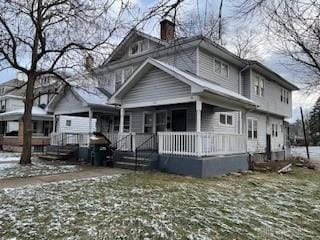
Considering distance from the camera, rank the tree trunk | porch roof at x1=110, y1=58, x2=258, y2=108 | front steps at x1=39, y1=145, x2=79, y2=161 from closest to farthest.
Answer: porch roof at x1=110, y1=58, x2=258, y2=108 < the tree trunk < front steps at x1=39, y1=145, x2=79, y2=161

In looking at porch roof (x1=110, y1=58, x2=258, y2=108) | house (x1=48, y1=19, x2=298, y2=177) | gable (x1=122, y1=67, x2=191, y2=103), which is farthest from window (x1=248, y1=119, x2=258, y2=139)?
gable (x1=122, y1=67, x2=191, y2=103)

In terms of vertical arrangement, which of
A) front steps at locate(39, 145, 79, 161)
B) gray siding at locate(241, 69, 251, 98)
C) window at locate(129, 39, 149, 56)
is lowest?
front steps at locate(39, 145, 79, 161)

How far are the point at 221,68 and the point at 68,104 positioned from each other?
10.4 meters

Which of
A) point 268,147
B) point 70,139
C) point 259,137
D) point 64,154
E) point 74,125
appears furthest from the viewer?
point 74,125

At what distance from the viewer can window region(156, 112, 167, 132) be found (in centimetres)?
1659

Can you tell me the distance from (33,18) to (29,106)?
14.5 ft

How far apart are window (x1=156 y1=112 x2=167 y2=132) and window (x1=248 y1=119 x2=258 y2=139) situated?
680 centimetres

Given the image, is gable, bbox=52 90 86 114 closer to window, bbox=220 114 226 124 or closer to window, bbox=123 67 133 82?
window, bbox=123 67 133 82

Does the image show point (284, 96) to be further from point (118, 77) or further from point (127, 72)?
point (118, 77)

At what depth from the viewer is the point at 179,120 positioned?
53.1 feet

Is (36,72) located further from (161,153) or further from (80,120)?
(80,120)

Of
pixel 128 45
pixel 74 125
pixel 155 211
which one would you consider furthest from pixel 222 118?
pixel 74 125

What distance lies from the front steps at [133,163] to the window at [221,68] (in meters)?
7.51

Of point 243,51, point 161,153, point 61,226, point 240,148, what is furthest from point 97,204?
point 243,51
